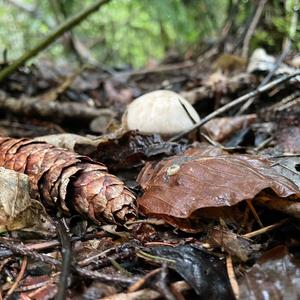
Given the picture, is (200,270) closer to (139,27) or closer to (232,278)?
(232,278)

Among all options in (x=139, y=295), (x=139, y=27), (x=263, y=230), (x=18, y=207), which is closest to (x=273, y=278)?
(x=263, y=230)

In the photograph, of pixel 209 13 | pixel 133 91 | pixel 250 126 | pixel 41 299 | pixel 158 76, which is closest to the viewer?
pixel 41 299

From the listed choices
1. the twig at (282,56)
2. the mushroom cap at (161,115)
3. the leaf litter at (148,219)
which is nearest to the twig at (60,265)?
the leaf litter at (148,219)

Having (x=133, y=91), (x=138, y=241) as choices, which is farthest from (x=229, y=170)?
(x=133, y=91)

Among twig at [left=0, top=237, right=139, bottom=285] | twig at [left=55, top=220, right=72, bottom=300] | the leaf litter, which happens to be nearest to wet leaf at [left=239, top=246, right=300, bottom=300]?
the leaf litter

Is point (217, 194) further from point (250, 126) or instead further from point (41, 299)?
point (250, 126)

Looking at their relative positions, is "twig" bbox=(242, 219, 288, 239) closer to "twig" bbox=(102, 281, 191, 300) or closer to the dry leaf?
"twig" bbox=(102, 281, 191, 300)
